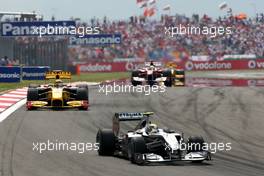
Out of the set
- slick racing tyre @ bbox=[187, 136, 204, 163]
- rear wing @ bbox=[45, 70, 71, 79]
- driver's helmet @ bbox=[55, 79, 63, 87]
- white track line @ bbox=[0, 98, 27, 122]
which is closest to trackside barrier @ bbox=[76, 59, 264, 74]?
white track line @ bbox=[0, 98, 27, 122]

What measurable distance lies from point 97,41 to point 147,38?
4.87 m

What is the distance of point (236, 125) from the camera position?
18391 millimetres

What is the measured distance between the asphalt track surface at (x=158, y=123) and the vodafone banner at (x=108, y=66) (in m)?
29.2

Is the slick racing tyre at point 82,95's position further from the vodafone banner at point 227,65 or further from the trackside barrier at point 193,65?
the vodafone banner at point 227,65

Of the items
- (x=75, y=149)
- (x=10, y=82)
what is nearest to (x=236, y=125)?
(x=75, y=149)

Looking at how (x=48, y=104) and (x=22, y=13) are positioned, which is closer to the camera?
(x=48, y=104)

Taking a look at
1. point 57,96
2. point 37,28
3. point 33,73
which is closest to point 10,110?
point 57,96

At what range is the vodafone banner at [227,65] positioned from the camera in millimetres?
62312

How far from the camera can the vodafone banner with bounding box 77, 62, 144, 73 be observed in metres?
59.8

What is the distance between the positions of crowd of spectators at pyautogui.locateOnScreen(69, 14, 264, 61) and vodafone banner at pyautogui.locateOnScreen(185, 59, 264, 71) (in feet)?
4.34

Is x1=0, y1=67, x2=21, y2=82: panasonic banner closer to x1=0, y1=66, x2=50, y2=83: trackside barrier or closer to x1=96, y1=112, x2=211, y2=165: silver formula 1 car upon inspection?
x1=0, y1=66, x2=50, y2=83: trackside barrier

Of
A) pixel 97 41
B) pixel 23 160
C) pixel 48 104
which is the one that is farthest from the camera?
pixel 97 41

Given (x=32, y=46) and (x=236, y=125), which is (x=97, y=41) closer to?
(x=32, y=46)

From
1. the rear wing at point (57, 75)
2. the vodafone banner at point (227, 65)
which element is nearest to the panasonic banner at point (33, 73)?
the rear wing at point (57, 75)
